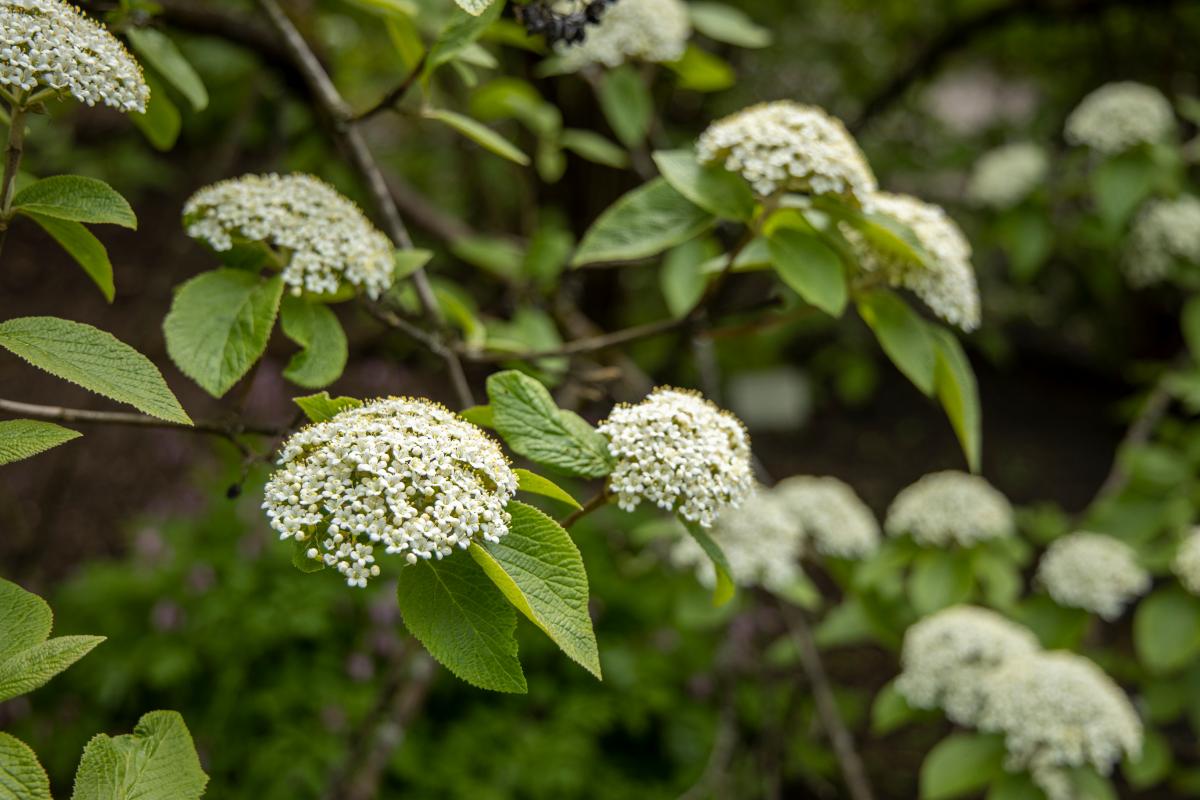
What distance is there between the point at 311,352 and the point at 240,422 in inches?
6.7

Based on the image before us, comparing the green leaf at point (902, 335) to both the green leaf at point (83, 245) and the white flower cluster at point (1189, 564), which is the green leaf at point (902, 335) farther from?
the white flower cluster at point (1189, 564)

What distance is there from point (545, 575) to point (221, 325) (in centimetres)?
55

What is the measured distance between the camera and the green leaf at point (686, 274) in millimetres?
2016

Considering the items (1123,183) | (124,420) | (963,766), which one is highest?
(124,420)

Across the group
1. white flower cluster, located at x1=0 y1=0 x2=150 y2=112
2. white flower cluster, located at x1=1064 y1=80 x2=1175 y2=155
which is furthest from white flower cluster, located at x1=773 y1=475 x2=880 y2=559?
white flower cluster, located at x1=0 y1=0 x2=150 y2=112

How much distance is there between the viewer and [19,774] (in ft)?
2.85

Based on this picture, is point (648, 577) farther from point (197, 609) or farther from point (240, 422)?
point (240, 422)

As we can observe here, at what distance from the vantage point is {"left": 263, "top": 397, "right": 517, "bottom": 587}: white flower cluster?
0.94 metres

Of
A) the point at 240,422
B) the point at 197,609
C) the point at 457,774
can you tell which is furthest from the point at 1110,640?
the point at 240,422

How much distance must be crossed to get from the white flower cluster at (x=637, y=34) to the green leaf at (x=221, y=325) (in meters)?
1.20

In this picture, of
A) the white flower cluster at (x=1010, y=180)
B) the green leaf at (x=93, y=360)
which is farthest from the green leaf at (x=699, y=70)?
the white flower cluster at (x=1010, y=180)

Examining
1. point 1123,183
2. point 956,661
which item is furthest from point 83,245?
point 1123,183

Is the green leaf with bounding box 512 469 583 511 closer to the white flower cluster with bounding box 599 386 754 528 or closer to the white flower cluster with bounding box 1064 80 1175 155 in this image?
the white flower cluster with bounding box 599 386 754 528

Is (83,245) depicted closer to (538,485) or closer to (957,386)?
(538,485)
